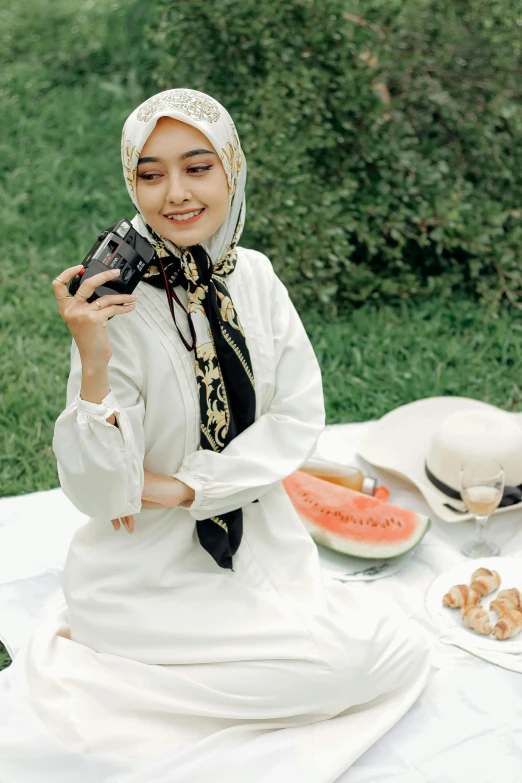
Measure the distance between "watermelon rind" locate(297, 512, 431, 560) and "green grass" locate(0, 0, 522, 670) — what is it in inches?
40.9

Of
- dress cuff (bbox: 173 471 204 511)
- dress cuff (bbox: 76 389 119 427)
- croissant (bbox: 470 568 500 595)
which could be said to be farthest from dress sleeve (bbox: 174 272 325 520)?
croissant (bbox: 470 568 500 595)

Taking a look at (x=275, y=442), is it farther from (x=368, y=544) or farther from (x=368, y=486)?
(x=368, y=486)

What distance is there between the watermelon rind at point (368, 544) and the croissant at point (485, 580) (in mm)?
285

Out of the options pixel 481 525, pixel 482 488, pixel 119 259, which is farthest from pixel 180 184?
pixel 481 525

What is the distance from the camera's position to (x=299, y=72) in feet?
17.1

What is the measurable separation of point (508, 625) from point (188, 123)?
1853 millimetres

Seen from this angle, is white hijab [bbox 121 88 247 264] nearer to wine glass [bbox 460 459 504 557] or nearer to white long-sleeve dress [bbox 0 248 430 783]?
white long-sleeve dress [bbox 0 248 430 783]

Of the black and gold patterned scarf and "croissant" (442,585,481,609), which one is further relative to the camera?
"croissant" (442,585,481,609)

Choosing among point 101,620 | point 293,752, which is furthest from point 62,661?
point 293,752

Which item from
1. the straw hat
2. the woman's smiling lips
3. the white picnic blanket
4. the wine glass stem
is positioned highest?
the woman's smiling lips

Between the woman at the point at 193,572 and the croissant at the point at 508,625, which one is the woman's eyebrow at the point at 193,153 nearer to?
the woman at the point at 193,572

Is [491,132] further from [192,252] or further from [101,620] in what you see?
[101,620]

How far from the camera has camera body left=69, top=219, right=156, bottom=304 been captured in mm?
2283

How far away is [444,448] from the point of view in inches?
144
